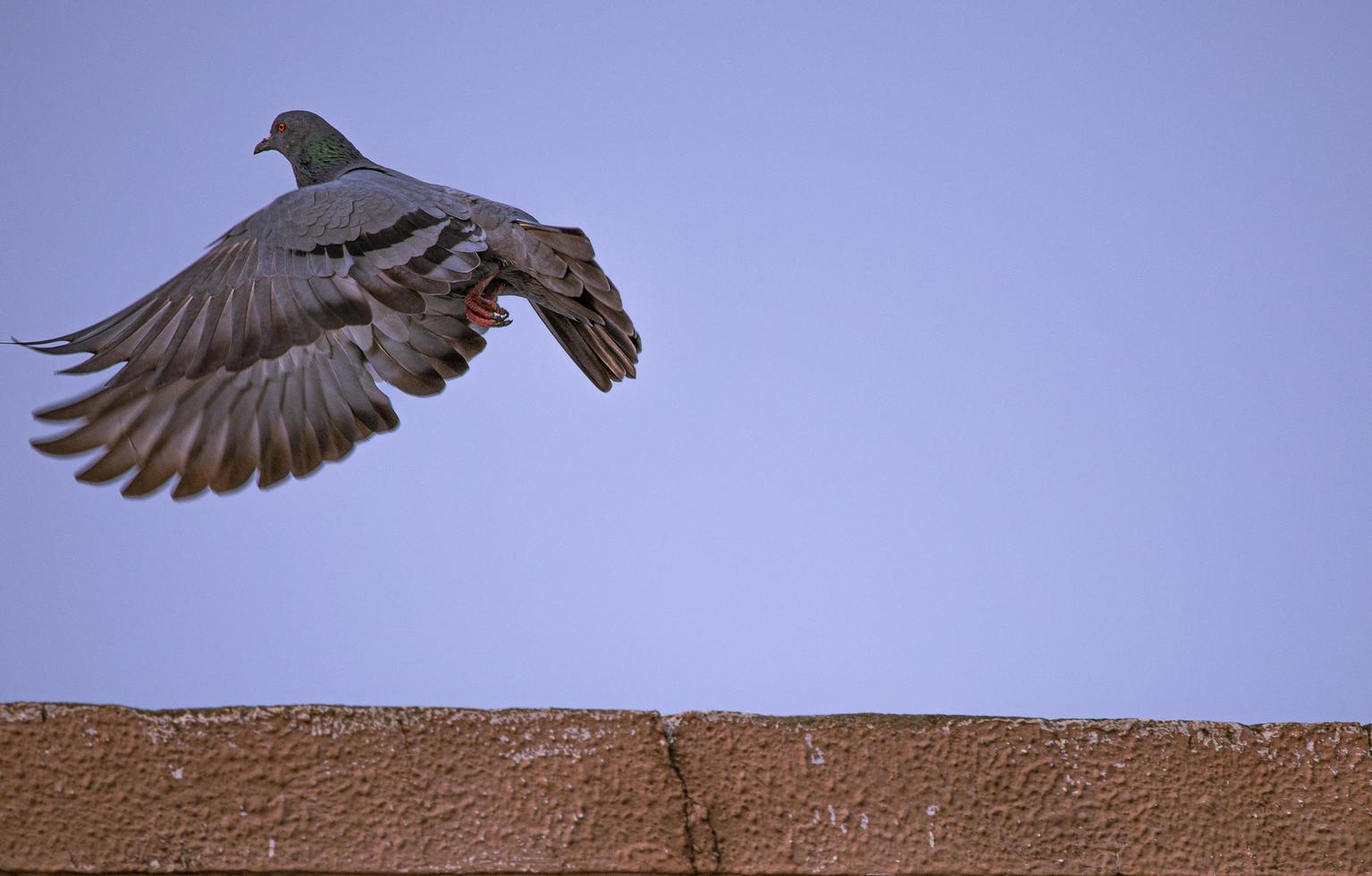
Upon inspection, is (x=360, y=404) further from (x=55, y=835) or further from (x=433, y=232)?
(x=55, y=835)

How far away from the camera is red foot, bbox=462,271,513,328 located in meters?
5.76

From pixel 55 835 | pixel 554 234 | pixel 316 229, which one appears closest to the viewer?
pixel 55 835

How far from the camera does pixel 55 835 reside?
243 cm

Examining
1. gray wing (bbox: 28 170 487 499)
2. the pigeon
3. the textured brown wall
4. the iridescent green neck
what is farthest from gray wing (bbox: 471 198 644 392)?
the textured brown wall

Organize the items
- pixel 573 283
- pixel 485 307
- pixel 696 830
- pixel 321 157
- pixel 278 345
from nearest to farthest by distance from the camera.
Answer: pixel 696 830 < pixel 278 345 < pixel 573 283 < pixel 485 307 < pixel 321 157

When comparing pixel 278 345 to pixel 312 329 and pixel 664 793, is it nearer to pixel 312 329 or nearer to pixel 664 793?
pixel 312 329

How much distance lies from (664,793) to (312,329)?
2.73m

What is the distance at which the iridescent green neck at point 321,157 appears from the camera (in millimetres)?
7070

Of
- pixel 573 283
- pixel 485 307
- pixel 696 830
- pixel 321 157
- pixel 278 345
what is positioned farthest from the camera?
pixel 321 157

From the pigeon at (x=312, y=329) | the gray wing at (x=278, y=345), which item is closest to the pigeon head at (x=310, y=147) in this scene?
the pigeon at (x=312, y=329)

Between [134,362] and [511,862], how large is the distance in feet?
9.32

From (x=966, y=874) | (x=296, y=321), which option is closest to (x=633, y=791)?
(x=966, y=874)

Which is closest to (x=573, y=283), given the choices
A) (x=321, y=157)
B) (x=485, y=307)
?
(x=485, y=307)

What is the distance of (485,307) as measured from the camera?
579cm
